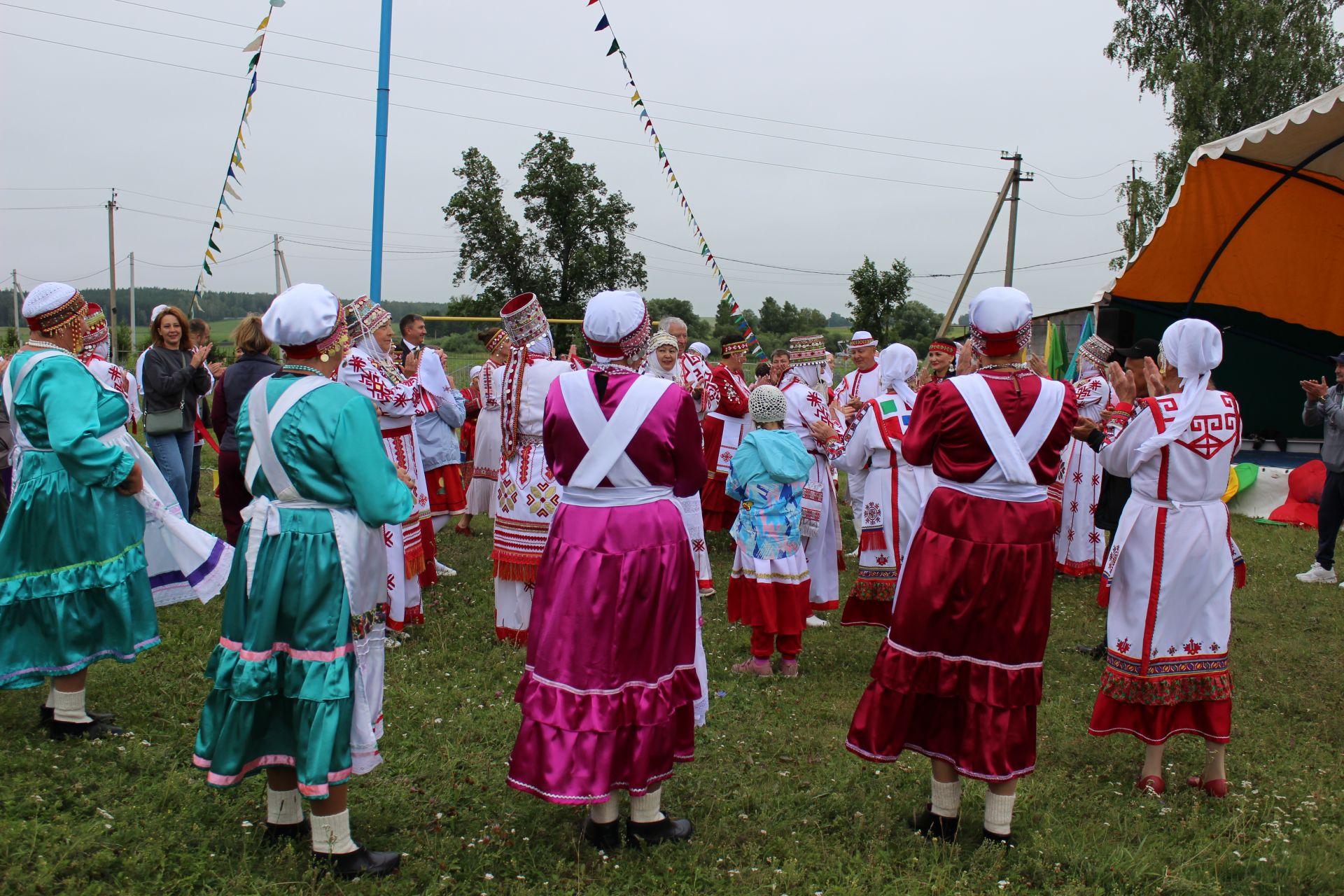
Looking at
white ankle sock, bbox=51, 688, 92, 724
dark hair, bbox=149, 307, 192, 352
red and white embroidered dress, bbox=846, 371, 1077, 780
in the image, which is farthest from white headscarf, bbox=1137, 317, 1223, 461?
dark hair, bbox=149, 307, 192, 352

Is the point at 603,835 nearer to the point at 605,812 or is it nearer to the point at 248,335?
the point at 605,812

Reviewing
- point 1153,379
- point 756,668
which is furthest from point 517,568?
point 1153,379

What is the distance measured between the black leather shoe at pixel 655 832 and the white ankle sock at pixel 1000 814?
118 cm

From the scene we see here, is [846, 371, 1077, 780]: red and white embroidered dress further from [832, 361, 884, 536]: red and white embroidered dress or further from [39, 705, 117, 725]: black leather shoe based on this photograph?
[832, 361, 884, 536]: red and white embroidered dress

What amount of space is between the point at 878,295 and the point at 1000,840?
22248 millimetres

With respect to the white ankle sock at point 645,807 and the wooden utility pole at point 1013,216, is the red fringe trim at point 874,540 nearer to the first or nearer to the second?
the white ankle sock at point 645,807

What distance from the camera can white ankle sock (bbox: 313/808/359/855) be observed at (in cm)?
315

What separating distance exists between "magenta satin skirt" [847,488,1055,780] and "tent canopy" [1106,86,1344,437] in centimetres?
642

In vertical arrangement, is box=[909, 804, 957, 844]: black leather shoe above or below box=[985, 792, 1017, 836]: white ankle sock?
below

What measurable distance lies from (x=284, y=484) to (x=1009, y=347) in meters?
2.71

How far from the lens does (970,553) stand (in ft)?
11.6

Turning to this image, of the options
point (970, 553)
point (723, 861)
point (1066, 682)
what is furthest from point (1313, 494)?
point (723, 861)

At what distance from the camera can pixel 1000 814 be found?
3.60 m

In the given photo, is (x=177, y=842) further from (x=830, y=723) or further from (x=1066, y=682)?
(x=1066, y=682)
